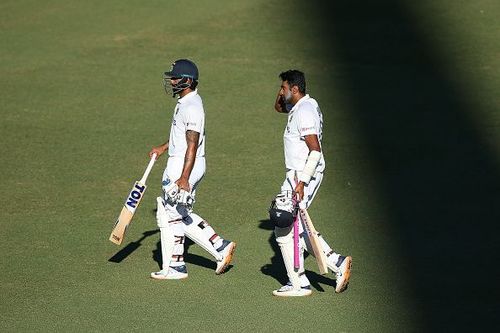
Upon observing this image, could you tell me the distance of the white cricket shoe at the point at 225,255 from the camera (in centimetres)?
978

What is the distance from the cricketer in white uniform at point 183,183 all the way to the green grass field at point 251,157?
0.83 ft

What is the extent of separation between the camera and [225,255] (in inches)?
385

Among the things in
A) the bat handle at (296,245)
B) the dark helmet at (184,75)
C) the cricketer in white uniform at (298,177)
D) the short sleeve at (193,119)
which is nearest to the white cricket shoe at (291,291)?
the cricketer in white uniform at (298,177)

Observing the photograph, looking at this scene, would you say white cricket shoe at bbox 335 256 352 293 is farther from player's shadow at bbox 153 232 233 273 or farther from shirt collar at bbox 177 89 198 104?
shirt collar at bbox 177 89 198 104

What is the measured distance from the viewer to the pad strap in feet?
29.3

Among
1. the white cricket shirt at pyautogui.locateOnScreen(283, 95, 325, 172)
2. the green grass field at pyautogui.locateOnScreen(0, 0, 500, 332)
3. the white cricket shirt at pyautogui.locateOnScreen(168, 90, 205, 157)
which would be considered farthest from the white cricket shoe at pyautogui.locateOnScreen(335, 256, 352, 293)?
the white cricket shirt at pyautogui.locateOnScreen(168, 90, 205, 157)

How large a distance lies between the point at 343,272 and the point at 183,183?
1567mm

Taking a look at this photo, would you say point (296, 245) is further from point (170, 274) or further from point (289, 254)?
point (170, 274)

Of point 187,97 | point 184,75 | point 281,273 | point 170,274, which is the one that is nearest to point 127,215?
point 170,274

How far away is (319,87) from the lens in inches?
606

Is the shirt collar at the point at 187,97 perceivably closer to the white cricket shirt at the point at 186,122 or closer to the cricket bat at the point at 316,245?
the white cricket shirt at the point at 186,122

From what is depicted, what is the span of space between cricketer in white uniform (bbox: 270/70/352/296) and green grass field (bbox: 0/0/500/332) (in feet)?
0.63

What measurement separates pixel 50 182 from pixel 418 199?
4.17 metres

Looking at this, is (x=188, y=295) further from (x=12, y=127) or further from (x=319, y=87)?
(x=319, y=87)
